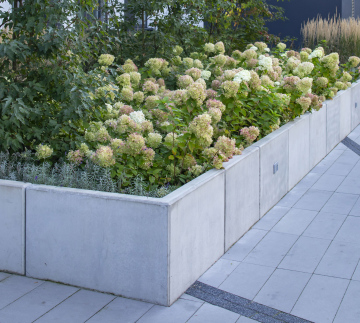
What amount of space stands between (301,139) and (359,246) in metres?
2.14

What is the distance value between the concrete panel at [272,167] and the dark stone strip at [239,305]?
5.29 feet

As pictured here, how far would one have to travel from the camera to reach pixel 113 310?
3.43 meters

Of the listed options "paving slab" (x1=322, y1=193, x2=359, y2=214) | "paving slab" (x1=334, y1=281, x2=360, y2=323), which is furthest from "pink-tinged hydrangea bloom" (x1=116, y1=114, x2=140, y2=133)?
"paving slab" (x1=322, y1=193, x2=359, y2=214)

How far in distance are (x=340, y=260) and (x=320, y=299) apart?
704mm

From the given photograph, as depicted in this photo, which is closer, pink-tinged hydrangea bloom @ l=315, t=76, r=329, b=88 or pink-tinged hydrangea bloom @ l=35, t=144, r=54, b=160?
pink-tinged hydrangea bloom @ l=35, t=144, r=54, b=160

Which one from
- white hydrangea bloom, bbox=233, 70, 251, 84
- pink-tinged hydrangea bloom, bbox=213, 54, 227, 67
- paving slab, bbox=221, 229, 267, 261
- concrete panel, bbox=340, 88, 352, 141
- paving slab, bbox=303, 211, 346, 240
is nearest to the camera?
paving slab, bbox=221, 229, 267, 261

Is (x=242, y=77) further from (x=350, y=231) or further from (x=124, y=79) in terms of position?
(x=350, y=231)

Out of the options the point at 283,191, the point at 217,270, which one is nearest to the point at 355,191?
the point at 283,191

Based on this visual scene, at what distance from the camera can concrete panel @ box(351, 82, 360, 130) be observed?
9194mm

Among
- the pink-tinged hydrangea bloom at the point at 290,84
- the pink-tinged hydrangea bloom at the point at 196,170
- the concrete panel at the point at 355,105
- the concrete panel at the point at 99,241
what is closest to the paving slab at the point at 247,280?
the concrete panel at the point at 99,241

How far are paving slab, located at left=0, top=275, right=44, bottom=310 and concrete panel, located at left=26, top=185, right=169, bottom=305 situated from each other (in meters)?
0.08

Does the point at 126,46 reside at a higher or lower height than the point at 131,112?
higher

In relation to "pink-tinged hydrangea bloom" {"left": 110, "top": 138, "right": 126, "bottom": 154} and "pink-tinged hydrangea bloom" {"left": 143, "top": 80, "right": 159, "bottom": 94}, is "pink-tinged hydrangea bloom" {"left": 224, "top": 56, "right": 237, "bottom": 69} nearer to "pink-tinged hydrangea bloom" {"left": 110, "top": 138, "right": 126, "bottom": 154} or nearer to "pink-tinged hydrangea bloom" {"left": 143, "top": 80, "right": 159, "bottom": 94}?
"pink-tinged hydrangea bloom" {"left": 143, "top": 80, "right": 159, "bottom": 94}

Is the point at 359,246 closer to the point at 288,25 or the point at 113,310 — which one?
the point at 113,310
